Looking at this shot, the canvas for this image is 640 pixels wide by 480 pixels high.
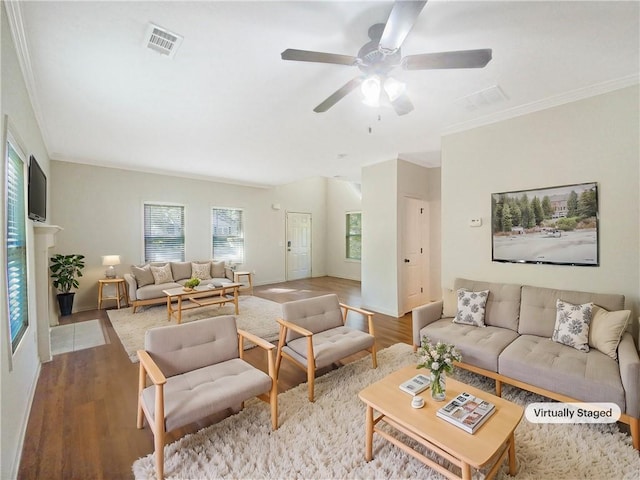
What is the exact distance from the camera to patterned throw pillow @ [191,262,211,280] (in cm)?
596

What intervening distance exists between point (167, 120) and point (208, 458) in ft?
10.8

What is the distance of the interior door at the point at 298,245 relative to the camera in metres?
8.42

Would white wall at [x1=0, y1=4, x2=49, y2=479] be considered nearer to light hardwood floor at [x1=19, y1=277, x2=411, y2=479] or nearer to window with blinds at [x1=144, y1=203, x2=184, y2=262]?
light hardwood floor at [x1=19, y1=277, x2=411, y2=479]

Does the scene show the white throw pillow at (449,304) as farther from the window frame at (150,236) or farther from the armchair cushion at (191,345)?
the window frame at (150,236)

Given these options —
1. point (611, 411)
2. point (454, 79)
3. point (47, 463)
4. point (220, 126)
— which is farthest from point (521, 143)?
point (47, 463)

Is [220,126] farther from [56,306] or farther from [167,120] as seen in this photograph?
[56,306]

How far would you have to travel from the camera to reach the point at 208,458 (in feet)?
5.86

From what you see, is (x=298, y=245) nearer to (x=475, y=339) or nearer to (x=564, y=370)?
(x=475, y=339)

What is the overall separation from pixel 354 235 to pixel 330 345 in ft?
20.2

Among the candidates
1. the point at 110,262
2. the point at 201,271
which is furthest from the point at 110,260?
the point at 201,271

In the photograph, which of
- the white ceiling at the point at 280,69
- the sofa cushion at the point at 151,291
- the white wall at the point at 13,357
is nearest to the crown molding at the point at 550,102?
the white ceiling at the point at 280,69

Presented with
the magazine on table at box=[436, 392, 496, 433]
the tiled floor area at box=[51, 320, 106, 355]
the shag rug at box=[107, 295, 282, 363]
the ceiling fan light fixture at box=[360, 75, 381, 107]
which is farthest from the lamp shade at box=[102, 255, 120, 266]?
the magazine on table at box=[436, 392, 496, 433]

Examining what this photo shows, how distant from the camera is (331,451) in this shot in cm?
184

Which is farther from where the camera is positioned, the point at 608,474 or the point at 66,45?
the point at 66,45
